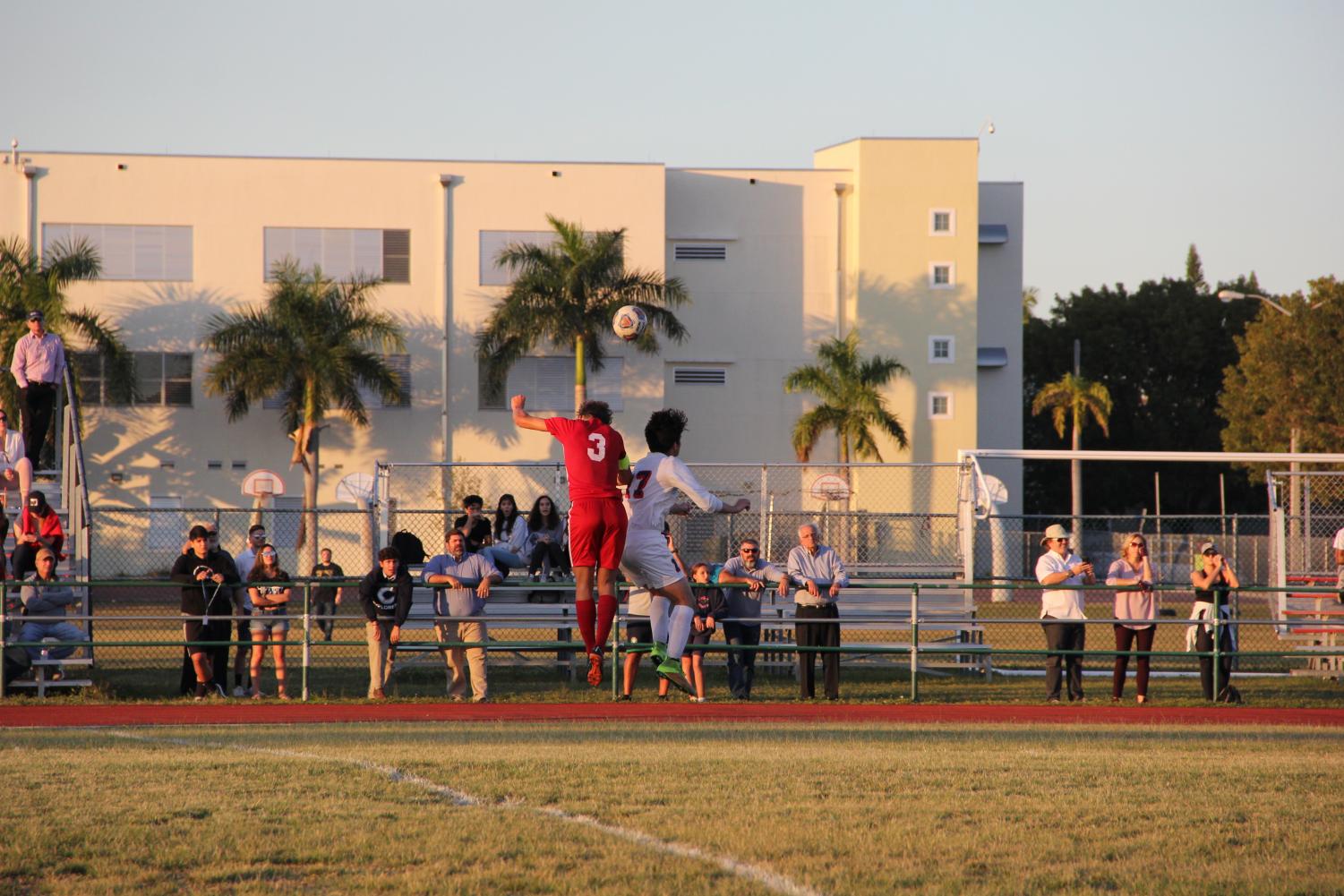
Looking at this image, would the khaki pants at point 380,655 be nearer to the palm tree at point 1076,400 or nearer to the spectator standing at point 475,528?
the spectator standing at point 475,528

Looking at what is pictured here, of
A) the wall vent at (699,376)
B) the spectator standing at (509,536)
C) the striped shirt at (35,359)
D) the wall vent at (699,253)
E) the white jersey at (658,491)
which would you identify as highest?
the wall vent at (699,253)

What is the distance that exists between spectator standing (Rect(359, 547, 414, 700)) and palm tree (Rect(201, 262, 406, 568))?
27153 millimetres

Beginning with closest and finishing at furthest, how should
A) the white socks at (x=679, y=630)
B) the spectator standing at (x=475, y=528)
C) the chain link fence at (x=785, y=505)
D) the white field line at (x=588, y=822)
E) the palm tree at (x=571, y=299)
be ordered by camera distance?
1. the white field line at (x=588, y=822)
2. the white socks at (x=679, y=630)
3. the spectator standing at (x=475, y=528)
4. the chain link fence at (x=785, y=505)
5. the palm tree at (x=571, y=299)

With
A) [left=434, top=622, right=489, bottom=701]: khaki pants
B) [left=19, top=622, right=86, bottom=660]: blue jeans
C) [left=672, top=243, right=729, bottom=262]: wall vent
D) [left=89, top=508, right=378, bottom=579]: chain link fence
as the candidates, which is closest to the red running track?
[left=434, top=622, right=489, bottom=701]: khaki pants

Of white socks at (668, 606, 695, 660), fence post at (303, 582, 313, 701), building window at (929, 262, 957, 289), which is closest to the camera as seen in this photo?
white socks at (668, 606, 695, 660)

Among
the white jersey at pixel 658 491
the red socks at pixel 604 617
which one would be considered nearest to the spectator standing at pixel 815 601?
the white jersey at pixel 658 491

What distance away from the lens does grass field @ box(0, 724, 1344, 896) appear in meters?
6.45

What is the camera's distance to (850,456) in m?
45.7

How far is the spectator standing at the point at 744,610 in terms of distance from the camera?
1620cm

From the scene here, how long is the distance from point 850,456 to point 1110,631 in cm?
2112

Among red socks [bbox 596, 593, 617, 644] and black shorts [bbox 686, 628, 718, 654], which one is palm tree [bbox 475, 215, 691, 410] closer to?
black shorts [bbox 686, 628, 718, 654]

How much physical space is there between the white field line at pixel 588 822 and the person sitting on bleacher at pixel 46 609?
5937 millimetres

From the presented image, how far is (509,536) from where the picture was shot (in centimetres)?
1911

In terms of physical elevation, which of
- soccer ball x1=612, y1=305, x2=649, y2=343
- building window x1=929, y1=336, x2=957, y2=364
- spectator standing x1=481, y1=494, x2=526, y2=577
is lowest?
spectator standing x1=481, y1=494, x2=526, y2=577
